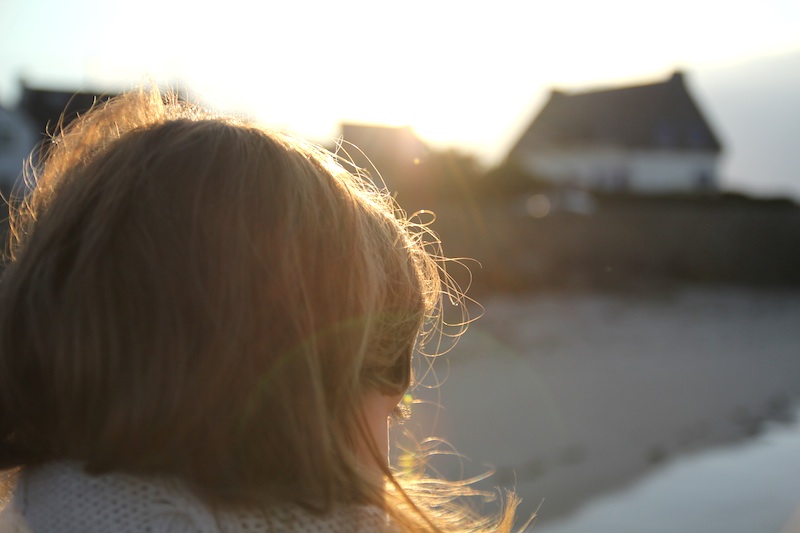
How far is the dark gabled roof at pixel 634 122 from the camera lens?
3284 centimetres

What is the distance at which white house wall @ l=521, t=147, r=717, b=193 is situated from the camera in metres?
33.0

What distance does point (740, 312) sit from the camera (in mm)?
14945

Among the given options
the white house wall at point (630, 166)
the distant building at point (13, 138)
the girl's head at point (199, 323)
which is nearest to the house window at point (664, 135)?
the white house wall at point (630, 166)

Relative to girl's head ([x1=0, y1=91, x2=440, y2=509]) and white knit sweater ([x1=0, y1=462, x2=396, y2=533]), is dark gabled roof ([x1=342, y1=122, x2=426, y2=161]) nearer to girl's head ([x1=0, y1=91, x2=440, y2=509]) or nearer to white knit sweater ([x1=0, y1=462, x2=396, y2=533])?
girl's head ([x1=0, y1=91, x2=440, y2=509])

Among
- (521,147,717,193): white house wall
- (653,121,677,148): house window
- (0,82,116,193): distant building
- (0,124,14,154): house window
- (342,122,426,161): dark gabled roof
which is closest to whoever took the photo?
(342,122,426,161): dark gabled roof

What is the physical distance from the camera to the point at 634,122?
33.1 metres

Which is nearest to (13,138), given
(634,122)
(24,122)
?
(24,122)

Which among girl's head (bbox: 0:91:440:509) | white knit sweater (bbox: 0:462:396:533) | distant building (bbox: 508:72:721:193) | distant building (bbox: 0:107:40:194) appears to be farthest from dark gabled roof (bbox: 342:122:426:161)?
distant building (bbox: 0:107:40:194)

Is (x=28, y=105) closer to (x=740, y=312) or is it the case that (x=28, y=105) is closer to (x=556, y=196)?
(x=556, y=196)

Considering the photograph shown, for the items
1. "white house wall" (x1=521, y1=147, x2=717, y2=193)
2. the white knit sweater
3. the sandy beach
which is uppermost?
"white house wall" (x1=521, y1=147, x2=717, y2=193)

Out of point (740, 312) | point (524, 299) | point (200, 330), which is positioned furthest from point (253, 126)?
point (740, 312)

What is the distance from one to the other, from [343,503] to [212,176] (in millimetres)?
443

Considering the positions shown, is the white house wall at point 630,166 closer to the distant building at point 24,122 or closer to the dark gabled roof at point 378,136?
the distant building at point 24,122

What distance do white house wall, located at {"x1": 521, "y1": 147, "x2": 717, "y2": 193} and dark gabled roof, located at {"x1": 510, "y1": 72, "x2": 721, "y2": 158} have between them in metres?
0.35
